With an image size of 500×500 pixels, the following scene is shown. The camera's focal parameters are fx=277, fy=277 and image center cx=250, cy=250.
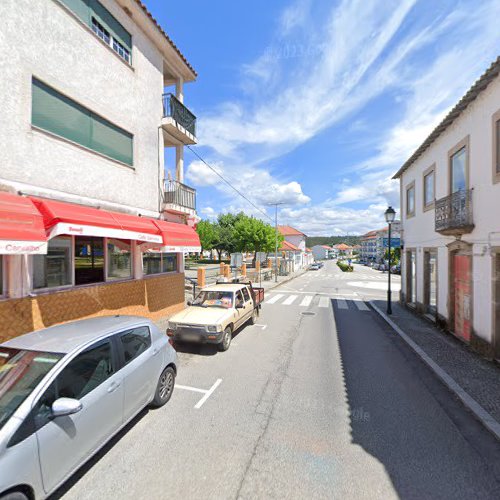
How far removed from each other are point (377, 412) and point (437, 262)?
7.74 metres

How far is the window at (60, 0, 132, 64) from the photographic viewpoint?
295 inches

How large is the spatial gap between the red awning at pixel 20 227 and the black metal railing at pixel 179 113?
7.13 meters

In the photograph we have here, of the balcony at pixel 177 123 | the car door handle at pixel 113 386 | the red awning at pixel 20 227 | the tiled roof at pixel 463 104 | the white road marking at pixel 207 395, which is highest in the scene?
the balcony at pixel 177 123

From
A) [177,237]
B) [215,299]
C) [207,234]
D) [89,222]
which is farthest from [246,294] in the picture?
[207,234]

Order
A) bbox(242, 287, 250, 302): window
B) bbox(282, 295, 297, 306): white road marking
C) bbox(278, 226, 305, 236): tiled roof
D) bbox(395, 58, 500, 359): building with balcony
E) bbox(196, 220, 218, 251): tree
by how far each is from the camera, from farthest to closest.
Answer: bbox(278, 226, 305, 236): tiled roof < bbox(196, 220, 218, 251): tree < bbox(282, 295, 297, 306): white road marking < bbox(242, 287, 250, 302): window < bbox(395, 58, 500, 359): building with balcony

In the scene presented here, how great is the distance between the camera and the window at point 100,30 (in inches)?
314

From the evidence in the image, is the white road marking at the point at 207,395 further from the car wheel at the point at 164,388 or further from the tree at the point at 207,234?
the tree at the point at 207,234

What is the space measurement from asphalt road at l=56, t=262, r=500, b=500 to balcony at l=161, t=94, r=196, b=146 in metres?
8.78

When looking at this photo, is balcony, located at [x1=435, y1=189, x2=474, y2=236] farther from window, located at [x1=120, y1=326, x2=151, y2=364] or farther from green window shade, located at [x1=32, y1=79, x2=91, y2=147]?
green window shade, located at [x1=32, y1=79, x2=91, y2=147]

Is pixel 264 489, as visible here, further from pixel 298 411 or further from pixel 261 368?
pixel 261 368

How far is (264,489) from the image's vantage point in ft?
10.3

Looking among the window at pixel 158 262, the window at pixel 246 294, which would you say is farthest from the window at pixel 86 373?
the window at pixel 158 262

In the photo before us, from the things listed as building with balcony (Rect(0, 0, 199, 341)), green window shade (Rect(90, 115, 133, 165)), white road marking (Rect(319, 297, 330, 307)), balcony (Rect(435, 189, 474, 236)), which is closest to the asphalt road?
building with balcony (Rect(0, 0, 199, 341))

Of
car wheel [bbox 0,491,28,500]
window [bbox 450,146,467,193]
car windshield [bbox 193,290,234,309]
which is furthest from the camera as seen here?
car windshield [bbox 193,290,234,309]
